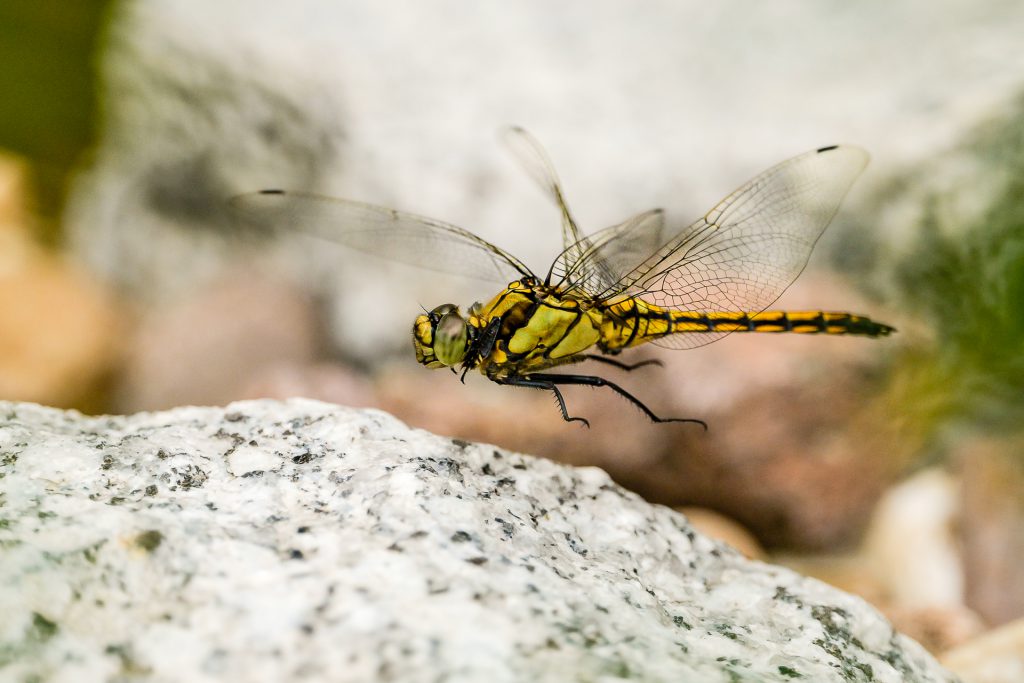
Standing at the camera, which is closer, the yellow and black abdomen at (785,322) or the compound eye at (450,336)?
the compound eye at (450,336)

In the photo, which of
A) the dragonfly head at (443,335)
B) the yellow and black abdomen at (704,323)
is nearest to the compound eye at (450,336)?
the dragonfly head at (443,335)

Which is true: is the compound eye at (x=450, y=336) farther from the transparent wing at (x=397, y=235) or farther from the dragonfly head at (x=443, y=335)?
the transparent wing at (x=397, y=235)

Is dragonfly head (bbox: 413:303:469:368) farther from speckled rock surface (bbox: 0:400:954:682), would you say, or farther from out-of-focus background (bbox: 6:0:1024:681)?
out-of-focus background (bbox: 6:0:1024:681)

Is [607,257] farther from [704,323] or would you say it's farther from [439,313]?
[439,313]

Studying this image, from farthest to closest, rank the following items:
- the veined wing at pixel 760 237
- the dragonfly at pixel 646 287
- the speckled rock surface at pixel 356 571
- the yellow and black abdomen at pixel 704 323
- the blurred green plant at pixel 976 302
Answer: the blurred green plant at pixel 976 302, the yellow and black abdomen at pixel 704 323, the veined wing at pixel 760 237, the dragonfly at pixel 646 287, the speckled rock surface at pixel 356 571

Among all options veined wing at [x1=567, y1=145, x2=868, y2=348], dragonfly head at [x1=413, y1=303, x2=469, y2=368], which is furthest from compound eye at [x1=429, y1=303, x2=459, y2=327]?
veined wing at [x1=567, y1=145, x2=868, y2=348]
